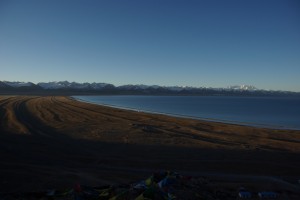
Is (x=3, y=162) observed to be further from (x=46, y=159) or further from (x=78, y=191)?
(x=78, y=191)

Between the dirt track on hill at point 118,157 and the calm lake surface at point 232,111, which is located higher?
the dirt track on hill at point 118,157

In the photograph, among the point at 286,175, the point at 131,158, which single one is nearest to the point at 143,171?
the point at 131,158

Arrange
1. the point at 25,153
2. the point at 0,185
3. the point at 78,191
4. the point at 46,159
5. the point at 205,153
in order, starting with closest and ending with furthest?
the point at 78,191 < the point at 0,185 < the point at 46,159 < the point at 25,153 < the point at 205,153

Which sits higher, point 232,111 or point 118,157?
point 118,157

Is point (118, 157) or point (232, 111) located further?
point (232, 111)

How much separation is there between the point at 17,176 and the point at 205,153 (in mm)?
8108

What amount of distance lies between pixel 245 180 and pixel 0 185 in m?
7.51

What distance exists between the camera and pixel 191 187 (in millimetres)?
8438

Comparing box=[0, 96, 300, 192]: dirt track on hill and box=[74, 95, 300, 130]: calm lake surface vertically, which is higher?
box=[0, 96, 300, 192]: dirt track on hill

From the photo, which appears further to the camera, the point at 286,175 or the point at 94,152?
the point at 94,152

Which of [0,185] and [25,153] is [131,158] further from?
[0,185]

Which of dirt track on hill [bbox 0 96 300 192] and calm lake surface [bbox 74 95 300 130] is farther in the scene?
calm lake surface [bbox 74 95 300 130]

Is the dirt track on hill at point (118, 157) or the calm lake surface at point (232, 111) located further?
the calm lake surface at point (232, 111)

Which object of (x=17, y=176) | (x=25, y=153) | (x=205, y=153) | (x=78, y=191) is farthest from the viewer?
(x=205, y=153)
